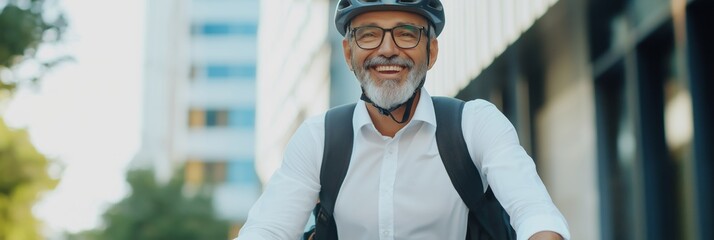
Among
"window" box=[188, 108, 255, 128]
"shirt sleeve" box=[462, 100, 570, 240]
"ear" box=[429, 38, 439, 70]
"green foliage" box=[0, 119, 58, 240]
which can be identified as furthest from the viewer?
"window" box=[188, 108, 255, 128]

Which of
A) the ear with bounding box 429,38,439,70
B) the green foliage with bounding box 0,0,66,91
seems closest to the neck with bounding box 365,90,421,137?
the ear with bounding box 429,38,439,70

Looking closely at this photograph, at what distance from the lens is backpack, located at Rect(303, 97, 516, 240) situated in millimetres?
3404

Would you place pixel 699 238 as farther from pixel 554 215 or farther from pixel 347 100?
pixel 347 100

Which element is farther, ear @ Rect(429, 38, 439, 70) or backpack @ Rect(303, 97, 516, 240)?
ear @ Rect(429, 38, 439, 70)

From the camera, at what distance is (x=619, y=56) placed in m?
10.5

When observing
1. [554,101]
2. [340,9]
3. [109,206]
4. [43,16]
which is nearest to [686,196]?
[554,101]

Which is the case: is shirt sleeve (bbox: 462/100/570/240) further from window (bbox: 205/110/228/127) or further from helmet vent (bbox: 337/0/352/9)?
window (bbox: 205/110/228/127)

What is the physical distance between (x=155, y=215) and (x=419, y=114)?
2023 inches

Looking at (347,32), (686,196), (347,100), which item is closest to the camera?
(347,32)

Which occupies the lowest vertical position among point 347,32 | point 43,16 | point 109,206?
point 109,206

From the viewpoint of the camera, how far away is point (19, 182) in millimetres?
24250

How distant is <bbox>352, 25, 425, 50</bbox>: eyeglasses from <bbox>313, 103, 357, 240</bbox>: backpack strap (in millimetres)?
284

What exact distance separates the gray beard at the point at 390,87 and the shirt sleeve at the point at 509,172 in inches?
7.6

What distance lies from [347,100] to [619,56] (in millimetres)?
20772
